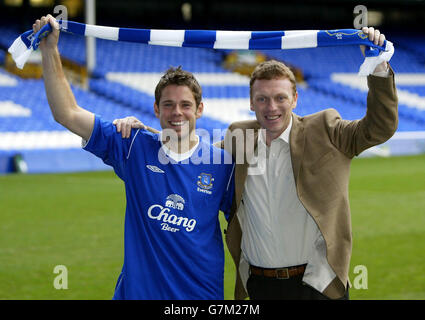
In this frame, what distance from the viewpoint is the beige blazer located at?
294 centimetres

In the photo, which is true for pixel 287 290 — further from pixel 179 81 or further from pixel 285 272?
pixel 179 81

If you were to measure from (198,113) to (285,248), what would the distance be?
2.78 feet

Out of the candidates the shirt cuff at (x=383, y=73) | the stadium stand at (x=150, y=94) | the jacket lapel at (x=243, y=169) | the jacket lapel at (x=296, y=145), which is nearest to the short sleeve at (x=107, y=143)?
the jacket lapel at (x=243, y=169)

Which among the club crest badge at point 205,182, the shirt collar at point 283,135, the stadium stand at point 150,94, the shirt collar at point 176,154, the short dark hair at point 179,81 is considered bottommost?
the club crest badge at point 205,182

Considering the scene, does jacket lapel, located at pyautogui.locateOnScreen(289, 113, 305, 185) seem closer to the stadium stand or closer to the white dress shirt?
the white dress shirt

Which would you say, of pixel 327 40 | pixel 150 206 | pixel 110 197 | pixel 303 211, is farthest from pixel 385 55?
pixel 110 197

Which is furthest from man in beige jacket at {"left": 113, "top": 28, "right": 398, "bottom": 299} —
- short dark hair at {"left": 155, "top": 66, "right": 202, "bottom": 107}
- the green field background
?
the green field background

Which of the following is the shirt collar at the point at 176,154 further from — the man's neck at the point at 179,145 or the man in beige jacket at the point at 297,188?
the man in beige jacket at the point at 297,188

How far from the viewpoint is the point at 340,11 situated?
32.0 metres

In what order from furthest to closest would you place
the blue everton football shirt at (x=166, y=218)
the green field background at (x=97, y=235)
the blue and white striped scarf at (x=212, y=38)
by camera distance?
1. the green field background at (x=97, y=235)
2. the blue and white striped scarf at (x=212, y=38)
3. the blue everton football shirt at (x=166, y=218)

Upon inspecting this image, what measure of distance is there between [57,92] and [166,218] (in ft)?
2.80

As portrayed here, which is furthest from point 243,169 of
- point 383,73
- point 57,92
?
point 57,92

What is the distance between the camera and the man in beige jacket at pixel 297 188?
300 cm

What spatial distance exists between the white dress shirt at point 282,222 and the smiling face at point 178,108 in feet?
1.53
